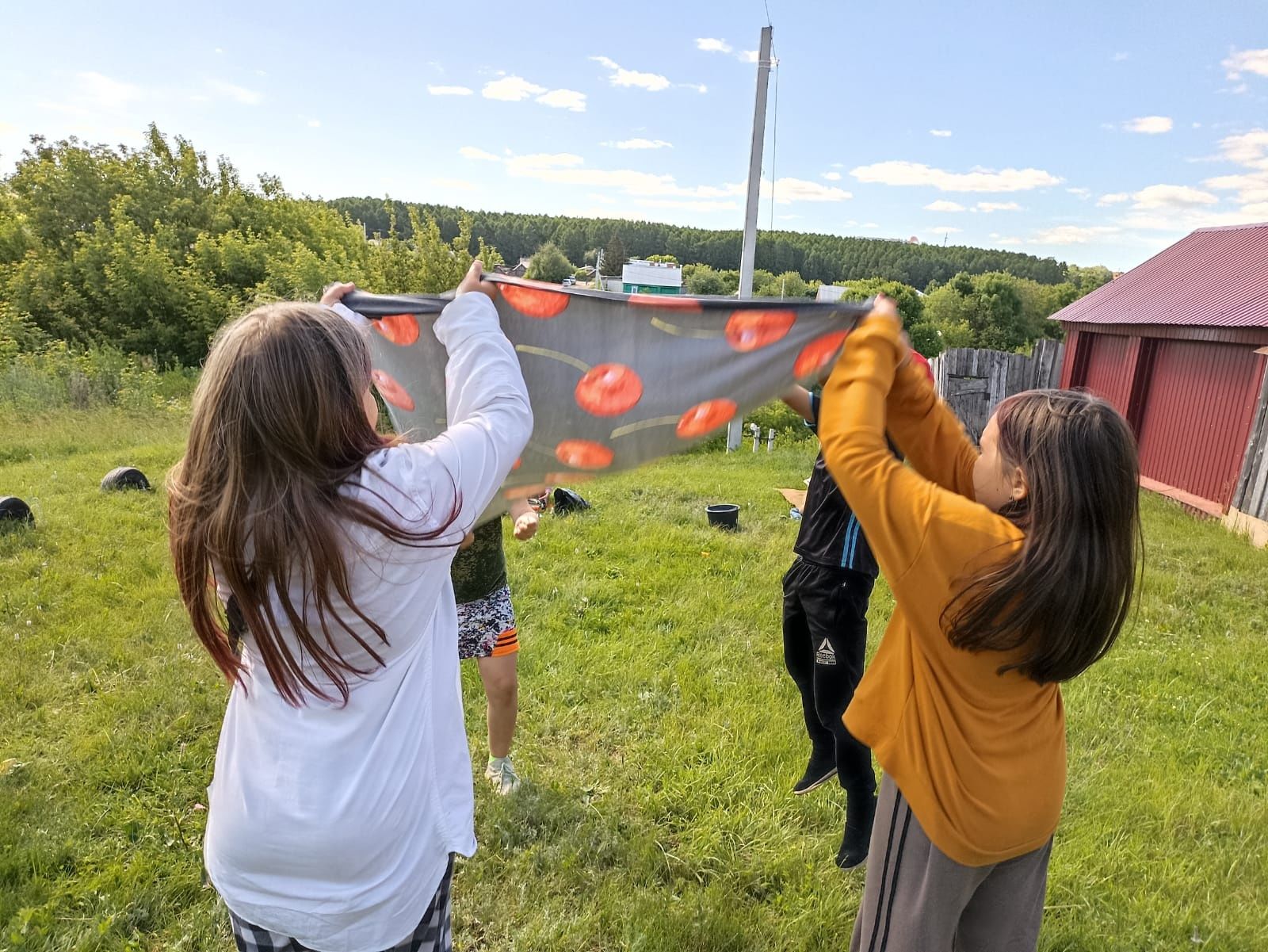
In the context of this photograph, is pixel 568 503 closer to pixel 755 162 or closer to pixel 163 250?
pixel 755 162

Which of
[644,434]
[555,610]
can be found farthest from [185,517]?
[555,610]

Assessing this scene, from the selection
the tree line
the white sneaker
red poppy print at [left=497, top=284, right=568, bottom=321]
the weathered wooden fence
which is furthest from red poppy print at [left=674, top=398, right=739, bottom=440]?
the tree line

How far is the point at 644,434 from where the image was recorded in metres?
2.32

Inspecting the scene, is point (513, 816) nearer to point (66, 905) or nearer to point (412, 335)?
point (66, 905)

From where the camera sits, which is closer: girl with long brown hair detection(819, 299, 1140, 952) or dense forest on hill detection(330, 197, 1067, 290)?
girl with long brown hair detection(819, 299, 1140, 952)

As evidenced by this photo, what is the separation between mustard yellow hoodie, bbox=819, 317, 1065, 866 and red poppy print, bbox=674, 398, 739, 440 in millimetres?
517

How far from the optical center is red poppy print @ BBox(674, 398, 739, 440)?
221 cm

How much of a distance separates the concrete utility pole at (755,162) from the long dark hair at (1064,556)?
8.99m

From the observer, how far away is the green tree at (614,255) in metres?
56.3

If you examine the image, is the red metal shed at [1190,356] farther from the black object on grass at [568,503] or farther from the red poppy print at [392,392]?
the red poppy print at [392,392]

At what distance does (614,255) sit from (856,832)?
60.0 m

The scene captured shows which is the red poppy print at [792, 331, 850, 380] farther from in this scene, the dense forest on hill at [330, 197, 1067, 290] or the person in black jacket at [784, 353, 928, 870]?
the dense forest on hill at [330, 197, 1067, 290]

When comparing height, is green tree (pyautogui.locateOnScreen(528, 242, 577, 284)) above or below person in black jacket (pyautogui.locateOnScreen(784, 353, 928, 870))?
above

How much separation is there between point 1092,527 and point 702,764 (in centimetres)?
251
